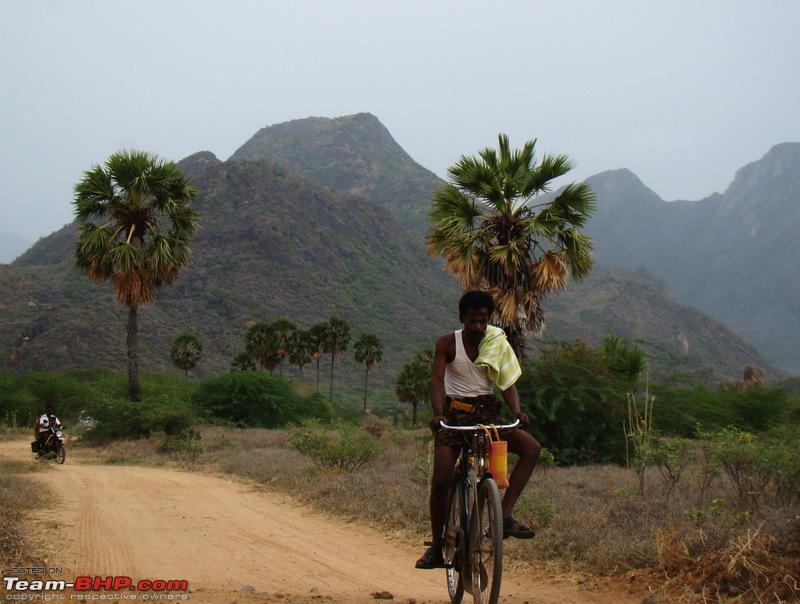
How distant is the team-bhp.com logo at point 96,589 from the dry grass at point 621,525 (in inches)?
121

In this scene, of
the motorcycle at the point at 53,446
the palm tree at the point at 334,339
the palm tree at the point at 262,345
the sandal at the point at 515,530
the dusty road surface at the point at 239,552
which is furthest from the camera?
the palm tree at the point at 334,339

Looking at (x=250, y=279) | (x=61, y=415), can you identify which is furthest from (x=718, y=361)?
(x=61, y=415)

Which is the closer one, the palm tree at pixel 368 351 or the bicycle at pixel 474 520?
the bicycle at pixel 474 520

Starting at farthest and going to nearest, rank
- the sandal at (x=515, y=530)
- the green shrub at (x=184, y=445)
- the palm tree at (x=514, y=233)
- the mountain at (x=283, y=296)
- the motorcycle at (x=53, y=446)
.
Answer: the mountain at (x=283, y=296)
the motorcycle at (x=53, y=446)
the green shrub at (x=184, y=445)
the palm tree at (x=514, y=233)
the sandal at (x=515, y=530)

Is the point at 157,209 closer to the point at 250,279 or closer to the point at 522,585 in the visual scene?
the point at 522,585

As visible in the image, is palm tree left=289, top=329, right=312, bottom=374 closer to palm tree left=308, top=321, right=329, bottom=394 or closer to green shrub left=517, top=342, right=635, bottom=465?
palm tree left=308, top=321, right=329, bottom=394

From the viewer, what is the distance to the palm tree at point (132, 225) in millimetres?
21562

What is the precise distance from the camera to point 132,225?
22.1 m

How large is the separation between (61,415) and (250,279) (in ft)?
185

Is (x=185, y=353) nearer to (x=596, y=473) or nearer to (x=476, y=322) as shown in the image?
(x=596, y=473)

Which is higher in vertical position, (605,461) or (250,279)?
(250,279)

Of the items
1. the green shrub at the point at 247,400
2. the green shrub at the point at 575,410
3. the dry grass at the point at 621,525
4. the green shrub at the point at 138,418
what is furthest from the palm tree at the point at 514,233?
the green shrub at the point at 247,400

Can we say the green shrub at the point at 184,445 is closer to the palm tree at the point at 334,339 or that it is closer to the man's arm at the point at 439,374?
the man's arm at the point at 439,374

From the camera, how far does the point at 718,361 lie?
353 ft
